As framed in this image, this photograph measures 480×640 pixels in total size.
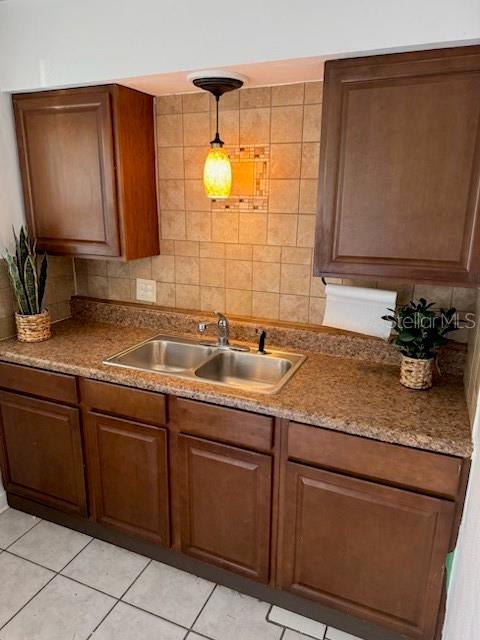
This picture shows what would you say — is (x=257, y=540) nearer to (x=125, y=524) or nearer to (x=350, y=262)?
(x=125, y=524)

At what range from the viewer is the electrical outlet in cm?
231

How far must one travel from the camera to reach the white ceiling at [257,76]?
1.53 metres

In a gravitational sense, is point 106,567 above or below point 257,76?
below

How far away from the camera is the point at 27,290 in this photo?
204 cm

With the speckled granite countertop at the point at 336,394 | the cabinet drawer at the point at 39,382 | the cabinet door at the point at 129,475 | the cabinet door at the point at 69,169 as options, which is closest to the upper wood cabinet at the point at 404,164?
the speckled granite countertop at the point at 336,394

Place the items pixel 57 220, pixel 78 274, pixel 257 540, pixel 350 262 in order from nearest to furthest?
pixel 350 262, pixel 257 540, pixel 57 220, pixel 78 274

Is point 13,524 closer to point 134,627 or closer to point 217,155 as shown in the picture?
point 134,627

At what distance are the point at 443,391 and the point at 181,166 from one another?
59.1 inches

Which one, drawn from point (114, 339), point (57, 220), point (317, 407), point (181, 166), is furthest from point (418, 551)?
point (57, 220)

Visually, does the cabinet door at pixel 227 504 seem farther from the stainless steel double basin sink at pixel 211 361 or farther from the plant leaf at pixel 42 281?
the plant leaf at pixel 42 281

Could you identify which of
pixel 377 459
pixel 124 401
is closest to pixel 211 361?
pixel 124 401

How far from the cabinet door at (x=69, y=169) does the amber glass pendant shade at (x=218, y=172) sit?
415mm

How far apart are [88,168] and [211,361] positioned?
100cm

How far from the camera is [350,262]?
1553 millimetres
